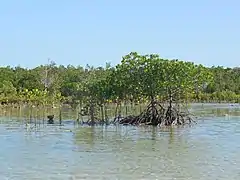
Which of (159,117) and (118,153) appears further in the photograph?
(159,117)

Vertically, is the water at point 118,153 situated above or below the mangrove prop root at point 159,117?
below

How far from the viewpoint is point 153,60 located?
28531 mm

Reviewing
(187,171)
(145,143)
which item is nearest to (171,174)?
(187,171)

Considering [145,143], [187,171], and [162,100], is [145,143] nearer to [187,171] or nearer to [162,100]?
[187,171]

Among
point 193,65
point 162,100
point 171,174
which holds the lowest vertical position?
point 171,174

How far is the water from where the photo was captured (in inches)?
515

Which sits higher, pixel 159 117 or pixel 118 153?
pixel 159 117

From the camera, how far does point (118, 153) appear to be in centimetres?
1697

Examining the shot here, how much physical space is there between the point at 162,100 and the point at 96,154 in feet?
42.2

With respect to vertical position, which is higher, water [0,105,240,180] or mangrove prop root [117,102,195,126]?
mangrove prop root [117,102,195,126]

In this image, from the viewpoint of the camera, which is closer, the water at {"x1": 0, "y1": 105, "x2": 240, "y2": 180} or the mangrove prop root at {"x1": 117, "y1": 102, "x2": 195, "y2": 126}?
the water at {"x1": 0, "y1": 105, "x2": 240, "y2": 180}

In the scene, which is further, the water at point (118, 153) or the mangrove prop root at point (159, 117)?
the mangrove prop root at point (159, 117)

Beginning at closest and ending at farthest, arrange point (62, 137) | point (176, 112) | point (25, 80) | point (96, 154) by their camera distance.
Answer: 1. point (96, 154)
2. point (62, 137)
3. point (176, 112)
4. point (25, 80)

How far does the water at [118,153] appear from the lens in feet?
42.9
